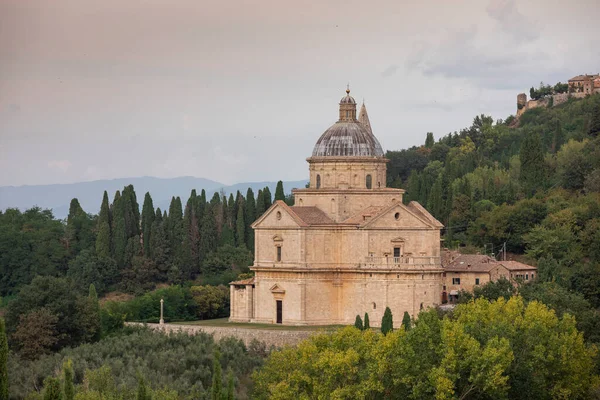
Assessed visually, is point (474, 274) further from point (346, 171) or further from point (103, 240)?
point (103, 240)

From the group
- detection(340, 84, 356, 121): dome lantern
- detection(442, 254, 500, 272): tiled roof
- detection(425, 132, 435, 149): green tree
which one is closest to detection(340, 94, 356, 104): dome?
detection(340, 84, 356, 121): dome lantern

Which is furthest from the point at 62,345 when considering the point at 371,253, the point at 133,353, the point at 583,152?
the point at 583,152

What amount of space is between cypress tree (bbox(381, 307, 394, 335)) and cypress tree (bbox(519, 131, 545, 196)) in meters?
23.7

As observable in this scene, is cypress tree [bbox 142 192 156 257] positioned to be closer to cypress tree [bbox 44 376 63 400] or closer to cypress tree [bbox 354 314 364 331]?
cypress tree [bbox 354 314 364 331]

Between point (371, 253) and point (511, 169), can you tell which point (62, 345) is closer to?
point (371, 253)

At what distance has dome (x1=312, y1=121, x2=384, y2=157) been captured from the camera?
74.0m

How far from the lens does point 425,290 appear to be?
70.4 m

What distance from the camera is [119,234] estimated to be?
91312mm

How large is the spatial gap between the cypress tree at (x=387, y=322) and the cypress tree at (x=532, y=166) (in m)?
23.7

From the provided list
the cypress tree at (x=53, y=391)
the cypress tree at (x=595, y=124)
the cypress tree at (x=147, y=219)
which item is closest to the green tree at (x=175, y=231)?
the cypress tree at (x=147, y=219)

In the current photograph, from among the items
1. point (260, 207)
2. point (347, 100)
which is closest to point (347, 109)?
point (347, 100)

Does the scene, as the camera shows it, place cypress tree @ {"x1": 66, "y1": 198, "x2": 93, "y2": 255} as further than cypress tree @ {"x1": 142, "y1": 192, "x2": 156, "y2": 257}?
Yes

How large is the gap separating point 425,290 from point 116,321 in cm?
1533

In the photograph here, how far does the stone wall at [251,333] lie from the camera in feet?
220
